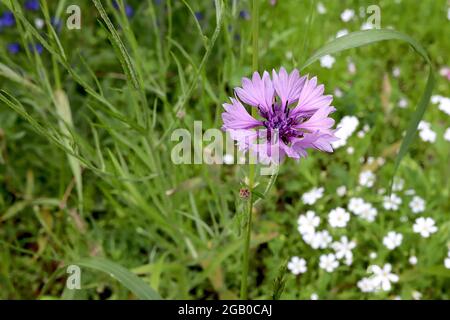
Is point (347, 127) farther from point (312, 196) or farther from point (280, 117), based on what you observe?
point (280, 117)

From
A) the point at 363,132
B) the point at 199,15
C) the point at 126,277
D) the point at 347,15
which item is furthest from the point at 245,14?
the point at 126,277

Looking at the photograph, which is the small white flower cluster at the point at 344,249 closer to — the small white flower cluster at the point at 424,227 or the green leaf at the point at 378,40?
the small white flower cluster at the point at 424,227

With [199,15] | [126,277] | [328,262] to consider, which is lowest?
[126,277]

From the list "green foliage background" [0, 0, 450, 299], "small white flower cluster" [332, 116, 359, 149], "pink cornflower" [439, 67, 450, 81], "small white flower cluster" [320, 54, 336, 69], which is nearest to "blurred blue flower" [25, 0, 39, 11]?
"green foliage background" [0, 0, 450, 299]

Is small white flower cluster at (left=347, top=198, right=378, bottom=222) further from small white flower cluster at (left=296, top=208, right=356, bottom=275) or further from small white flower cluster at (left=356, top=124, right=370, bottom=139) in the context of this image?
small white flower cluster at (left=356, top=124, right=370, bottom=139)
